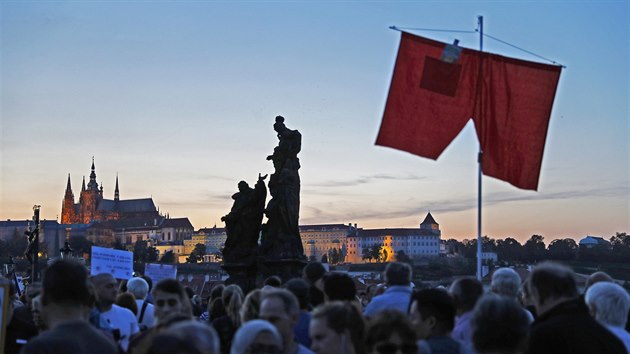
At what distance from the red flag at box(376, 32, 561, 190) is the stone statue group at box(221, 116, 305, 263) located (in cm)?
957

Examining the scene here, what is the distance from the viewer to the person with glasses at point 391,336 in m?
4.96

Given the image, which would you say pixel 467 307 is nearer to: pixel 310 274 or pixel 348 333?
pixel 348 333

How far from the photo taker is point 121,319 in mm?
8391

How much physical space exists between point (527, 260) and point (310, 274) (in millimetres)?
135478

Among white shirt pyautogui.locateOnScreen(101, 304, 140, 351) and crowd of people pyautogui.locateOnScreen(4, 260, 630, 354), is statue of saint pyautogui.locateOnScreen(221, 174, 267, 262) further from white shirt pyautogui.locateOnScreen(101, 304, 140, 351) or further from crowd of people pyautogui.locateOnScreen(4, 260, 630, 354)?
crowd of people pyautogui.locateOnScreen(4, 260, 630, 354)

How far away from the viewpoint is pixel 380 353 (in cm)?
497

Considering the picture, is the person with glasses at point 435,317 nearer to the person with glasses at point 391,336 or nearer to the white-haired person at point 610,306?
the person with glasses at point 391,336

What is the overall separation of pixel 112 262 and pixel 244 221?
7.75 metres

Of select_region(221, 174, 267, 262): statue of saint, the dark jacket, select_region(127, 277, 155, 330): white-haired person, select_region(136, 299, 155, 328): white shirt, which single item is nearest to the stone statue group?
select_region(221, 174, 267, 262): statue of saint

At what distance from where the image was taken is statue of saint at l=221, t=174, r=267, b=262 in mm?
19594

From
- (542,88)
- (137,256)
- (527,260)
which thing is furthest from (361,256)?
(542,88)

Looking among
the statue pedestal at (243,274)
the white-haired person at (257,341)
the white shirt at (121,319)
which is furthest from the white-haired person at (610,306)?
the statue pedestal at (243,274)

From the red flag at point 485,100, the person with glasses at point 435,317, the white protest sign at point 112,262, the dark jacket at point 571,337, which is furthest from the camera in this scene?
the white protest sign at point 112,262

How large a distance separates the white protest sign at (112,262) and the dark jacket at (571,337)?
6724 millimetres
